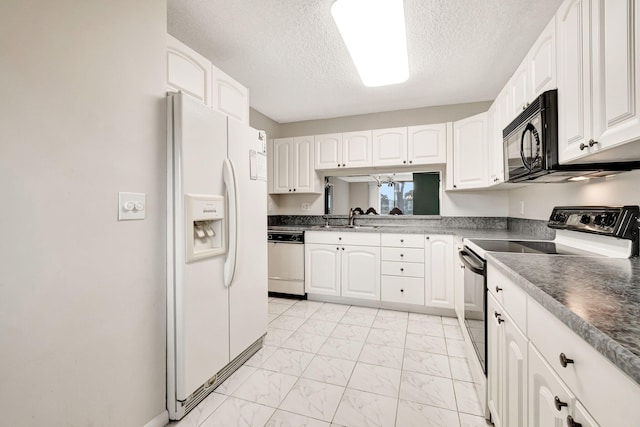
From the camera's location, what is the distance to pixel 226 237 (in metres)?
1.76

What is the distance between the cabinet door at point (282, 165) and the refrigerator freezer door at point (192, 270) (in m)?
2.11

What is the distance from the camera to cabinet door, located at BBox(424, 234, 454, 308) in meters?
2.82

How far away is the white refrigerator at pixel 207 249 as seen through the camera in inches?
58.4

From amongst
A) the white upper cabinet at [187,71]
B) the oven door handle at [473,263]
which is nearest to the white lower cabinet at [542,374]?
the oven door handle at [473,263]

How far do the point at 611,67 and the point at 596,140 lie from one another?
25 centimetres

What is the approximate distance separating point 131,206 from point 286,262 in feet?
7.38

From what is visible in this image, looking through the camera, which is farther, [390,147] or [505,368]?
[390,147]

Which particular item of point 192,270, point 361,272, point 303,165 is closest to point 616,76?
point 192,270

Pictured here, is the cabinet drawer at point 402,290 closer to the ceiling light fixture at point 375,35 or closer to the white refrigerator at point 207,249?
the white refrigerator at point 207,249

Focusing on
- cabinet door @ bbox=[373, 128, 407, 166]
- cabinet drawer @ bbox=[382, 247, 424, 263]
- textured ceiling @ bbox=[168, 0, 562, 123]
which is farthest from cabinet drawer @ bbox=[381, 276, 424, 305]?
textured ceiling @ bbox=[168, 0, 562, 123]

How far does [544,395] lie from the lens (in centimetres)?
80

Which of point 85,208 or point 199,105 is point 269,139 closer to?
point 199,105

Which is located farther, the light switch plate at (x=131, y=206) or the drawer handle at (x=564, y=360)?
the light switch plate at (x=131, y=206)

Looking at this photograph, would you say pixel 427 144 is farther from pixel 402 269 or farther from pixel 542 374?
pixel 542 374
